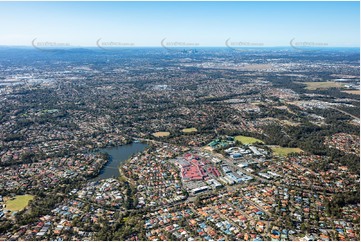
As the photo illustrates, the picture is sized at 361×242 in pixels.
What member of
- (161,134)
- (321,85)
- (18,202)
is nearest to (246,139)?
(161,134)

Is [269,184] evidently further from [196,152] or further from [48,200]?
[48,200]

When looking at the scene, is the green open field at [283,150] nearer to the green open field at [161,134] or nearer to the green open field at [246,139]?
the green open field at [246,139]

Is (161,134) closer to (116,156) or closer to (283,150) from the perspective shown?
(116,156)

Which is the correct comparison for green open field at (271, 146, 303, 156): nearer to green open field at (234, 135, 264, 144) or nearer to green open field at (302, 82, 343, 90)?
green open field at (234, 135, 264, 144)

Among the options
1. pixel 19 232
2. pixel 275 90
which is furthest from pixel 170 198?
pixel 275 90

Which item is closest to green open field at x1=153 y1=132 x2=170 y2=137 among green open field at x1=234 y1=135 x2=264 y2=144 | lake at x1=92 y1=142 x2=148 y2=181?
lake at x1=92 y1=142 x2=148 y2=181

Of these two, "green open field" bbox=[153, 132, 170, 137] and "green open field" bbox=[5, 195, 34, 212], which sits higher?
"green open field" bbox=[5, 195, 34, 212]
